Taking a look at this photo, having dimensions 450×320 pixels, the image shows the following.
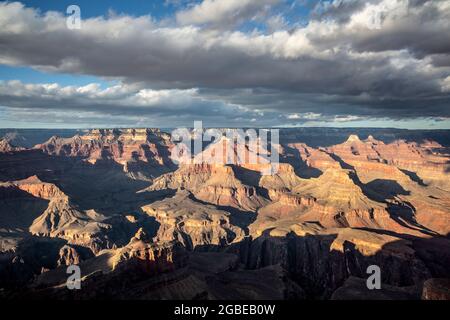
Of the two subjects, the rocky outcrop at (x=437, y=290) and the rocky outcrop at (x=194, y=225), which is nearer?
the rocky outcrop at (x=437, y=290)

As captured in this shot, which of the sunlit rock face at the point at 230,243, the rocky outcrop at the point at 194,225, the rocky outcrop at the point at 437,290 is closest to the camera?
the rocky outcrop at the point at 437,290

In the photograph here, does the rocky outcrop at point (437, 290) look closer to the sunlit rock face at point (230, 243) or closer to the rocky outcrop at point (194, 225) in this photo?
the sunlit rock face at point (230, 243)

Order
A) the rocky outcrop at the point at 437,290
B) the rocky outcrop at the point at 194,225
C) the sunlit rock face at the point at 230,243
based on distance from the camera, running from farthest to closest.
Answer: the rocky outcrop at the point at 194,225
the sunlit rock face at the point at 230,243
the rocky outcrop at the point at 437,290

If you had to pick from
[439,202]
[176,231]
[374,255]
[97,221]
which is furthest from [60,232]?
[439,202]

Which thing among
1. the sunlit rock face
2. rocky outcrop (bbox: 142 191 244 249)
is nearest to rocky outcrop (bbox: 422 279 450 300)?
the sunlit rock face

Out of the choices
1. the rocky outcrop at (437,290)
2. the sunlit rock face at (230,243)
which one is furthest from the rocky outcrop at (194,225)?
the rocky outcrop at (437,290)

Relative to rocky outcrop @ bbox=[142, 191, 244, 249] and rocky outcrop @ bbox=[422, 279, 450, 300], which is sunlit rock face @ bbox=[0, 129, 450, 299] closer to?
rocky outcrop @ bbox=[422, 279, 450, 300]

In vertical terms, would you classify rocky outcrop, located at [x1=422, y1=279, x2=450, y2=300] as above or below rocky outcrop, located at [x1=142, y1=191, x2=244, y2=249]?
above

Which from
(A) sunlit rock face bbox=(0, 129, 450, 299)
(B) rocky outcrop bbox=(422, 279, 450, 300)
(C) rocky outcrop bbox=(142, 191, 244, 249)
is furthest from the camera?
(C) rocky outcrop bbox=(142, 191, 244, 249)

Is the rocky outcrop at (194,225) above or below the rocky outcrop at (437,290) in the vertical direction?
below
